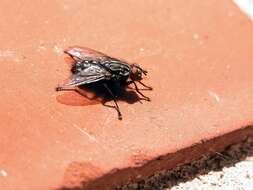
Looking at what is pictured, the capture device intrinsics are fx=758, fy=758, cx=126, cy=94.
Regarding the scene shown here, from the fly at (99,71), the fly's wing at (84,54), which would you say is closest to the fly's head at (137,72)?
the fly at (99,71)

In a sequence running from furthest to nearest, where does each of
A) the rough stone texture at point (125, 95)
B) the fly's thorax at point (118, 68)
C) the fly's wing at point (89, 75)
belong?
the fly's thorax at point (118, 68), the fly's wing at point (89, 75), the rough stone texture at point (125, 95)

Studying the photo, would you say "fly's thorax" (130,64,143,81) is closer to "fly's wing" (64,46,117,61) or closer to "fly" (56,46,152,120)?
"fly" (56,46,152,120)

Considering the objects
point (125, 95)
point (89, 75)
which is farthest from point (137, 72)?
point (89, 75)

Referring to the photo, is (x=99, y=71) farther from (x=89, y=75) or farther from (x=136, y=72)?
(x=136, y=72)

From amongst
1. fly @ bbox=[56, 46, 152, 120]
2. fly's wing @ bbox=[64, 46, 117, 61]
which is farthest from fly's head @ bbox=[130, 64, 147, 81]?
fly's wing @ bbox=[64, 46, 117, 61]

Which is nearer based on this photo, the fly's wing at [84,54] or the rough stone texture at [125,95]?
the rough stone texture at [125,95]

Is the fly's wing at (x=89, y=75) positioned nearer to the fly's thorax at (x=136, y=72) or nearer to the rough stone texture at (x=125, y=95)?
the rough stone texture at (x=125, y=95)

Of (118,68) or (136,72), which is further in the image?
(118,68)
